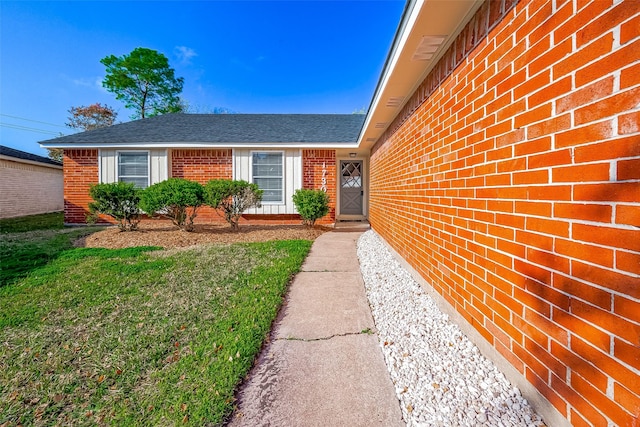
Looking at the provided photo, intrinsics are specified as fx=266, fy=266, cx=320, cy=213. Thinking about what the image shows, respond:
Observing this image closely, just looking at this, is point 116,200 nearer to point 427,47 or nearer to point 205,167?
point 205,167

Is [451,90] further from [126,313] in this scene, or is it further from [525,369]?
[126,313]

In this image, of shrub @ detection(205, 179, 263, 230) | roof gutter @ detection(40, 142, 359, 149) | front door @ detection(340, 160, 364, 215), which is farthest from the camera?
front door @ detection(340, 160, 364, 215)

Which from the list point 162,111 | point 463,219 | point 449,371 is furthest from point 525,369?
point 162,111

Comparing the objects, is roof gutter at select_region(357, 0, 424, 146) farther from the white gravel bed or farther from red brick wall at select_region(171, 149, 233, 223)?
red brick wall at select_region(171, 149, 233, 223)

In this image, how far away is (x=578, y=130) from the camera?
1.19m

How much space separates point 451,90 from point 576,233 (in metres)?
1.88

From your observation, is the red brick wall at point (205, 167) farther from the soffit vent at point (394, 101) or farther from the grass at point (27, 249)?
the soffit vent at point (394, 101)

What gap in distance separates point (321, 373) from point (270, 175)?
771 cm

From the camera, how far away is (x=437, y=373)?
1.79m

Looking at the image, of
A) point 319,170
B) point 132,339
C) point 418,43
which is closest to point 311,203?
point 319,170

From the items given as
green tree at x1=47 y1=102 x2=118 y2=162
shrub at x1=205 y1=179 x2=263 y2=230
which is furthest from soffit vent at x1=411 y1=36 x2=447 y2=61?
green tree at x1=47 y1=102 x2=118 y2=162

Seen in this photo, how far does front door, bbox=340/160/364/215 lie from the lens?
36.7 feet

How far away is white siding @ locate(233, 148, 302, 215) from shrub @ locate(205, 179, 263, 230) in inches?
57.6

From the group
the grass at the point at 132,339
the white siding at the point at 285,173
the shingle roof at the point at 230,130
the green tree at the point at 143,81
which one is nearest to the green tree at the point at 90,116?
the green tree at the point at 143,81
